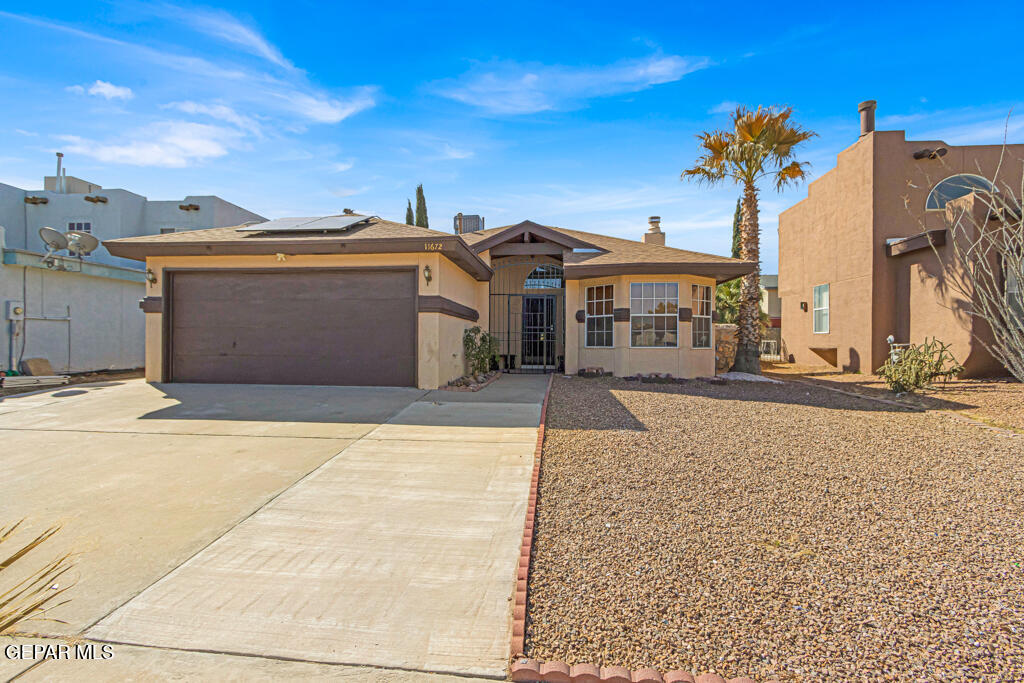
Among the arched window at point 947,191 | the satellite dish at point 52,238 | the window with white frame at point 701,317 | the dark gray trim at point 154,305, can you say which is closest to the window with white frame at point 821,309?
the arched window at point 947,191

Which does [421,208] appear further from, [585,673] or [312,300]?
[585,673]

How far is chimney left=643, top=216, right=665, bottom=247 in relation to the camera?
16828 millimetres

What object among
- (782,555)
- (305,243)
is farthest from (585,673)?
(305,243)

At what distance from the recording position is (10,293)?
39.4 feet

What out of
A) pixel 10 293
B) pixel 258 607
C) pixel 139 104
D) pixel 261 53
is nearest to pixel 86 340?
pixel 10 293

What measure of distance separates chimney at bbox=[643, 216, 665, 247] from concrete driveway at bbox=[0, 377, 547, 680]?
1139cm

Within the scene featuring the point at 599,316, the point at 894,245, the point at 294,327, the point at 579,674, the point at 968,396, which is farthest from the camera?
the point at 894,245

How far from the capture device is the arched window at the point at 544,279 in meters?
15.9

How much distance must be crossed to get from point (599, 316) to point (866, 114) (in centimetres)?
1038

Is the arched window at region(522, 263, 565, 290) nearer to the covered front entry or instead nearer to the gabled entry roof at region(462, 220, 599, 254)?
the covered front entry

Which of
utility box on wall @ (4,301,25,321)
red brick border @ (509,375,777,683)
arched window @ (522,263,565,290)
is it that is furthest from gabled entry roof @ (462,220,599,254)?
red brick border @ (509,375,777,683)

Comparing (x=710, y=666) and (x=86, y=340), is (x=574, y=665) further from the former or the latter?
(x=86, y=340)

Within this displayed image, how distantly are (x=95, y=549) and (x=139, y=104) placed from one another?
8932 millimetres

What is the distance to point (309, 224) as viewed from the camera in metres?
11.1
